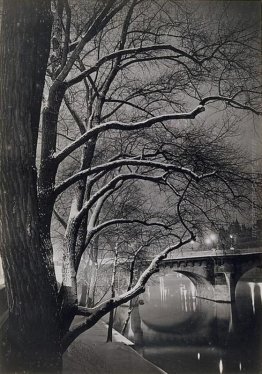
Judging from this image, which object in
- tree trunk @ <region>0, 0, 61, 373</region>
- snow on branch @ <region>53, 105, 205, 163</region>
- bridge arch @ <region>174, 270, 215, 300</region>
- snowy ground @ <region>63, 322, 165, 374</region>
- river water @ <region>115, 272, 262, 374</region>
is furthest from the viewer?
bridge arch @ <region>174, 270, 215, 300</region>

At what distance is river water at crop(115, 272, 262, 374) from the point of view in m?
18.0

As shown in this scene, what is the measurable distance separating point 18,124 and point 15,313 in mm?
1868

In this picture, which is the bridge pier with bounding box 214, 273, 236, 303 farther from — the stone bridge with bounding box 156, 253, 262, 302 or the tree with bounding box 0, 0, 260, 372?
the tree with bounding box 0, 0, 260, 372

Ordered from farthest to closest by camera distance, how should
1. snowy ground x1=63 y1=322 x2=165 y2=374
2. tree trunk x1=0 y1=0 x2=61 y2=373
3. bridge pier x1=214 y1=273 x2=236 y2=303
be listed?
1. bridge pier x1=214 y1=273 x2=236 y2=303
2. snowy ground x1=63 y1=322 x2=165 y2=374
3. tree trunk x1=0 y1=0 x2=61 y2=373

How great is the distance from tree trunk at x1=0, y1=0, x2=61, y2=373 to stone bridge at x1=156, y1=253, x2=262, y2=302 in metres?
30.5

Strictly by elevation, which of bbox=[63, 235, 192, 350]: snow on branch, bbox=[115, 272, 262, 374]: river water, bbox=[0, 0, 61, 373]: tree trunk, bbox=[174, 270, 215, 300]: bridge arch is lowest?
bbox=[115, 272, 262, 374]: river water

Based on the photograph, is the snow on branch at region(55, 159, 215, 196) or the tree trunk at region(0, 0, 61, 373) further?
the snow on branch at region(55, 159, 215, 196)

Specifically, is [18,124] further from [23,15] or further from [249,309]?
[249,309]

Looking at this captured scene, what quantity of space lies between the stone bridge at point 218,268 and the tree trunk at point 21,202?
3048 cm

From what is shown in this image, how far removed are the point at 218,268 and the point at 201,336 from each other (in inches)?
428

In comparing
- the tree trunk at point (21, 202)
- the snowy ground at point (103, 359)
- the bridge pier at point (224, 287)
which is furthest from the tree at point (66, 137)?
the bridge pier at point (224, 287)

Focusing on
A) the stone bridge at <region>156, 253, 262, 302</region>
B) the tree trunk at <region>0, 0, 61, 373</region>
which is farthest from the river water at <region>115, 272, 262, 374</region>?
the tree trunk at <region>0, 0, 61, 373</region>

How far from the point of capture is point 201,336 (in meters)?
25.3

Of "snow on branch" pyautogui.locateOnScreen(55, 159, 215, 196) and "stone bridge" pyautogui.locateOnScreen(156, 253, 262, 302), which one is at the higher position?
"snow on branch" pyautogui.locateOnScreen(55, 159, 215, 196)
